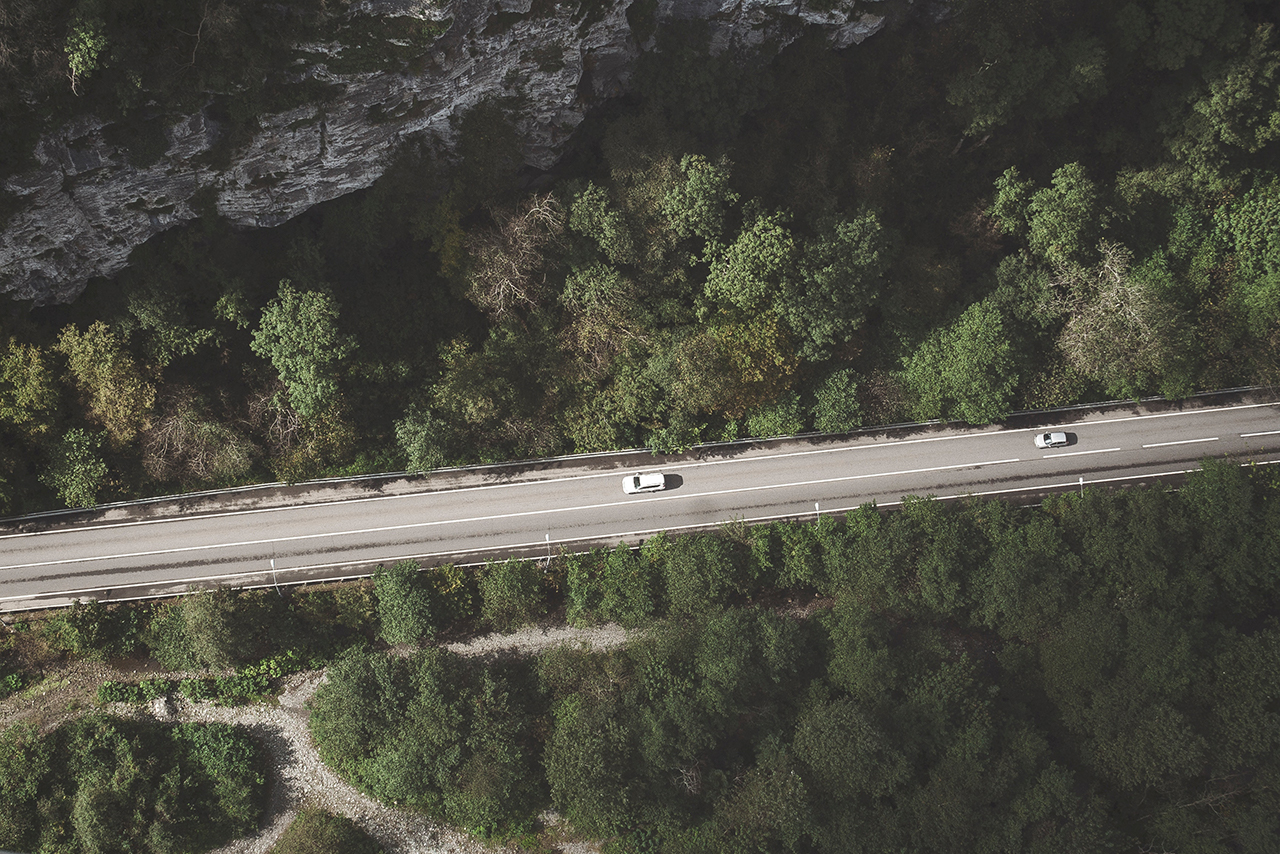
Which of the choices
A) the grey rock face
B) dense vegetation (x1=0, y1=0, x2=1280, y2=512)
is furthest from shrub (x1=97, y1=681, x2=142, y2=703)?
the grey rock face

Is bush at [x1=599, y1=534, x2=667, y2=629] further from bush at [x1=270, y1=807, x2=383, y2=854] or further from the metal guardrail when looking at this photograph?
bush at [x1=270, y1=807, x2=383, y2=854]

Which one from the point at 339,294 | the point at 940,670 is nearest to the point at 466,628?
the point at 339,294

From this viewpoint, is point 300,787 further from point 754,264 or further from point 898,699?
point 754,264

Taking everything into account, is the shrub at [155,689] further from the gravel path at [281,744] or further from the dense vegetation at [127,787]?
the dense vegetation at [127,787]

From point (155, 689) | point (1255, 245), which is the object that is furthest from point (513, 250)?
point (1255, 245)

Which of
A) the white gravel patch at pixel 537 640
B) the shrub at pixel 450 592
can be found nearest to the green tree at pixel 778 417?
the white gravel patch at pixel 537 640

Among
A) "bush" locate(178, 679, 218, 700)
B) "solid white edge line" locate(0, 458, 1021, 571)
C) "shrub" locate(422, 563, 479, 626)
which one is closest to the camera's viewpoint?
"bush" locate(178, 679, 218, 700)
